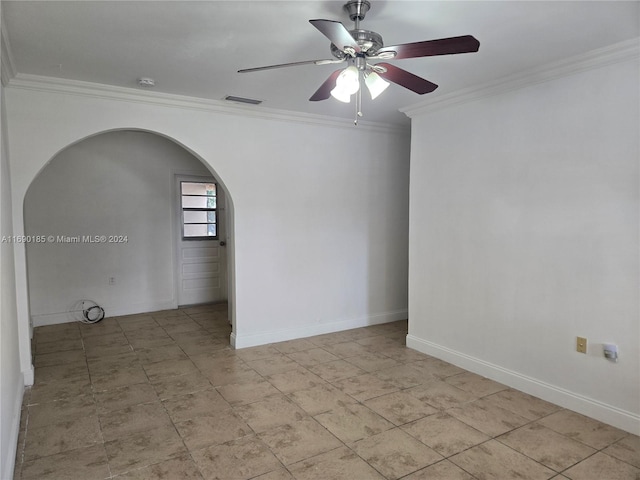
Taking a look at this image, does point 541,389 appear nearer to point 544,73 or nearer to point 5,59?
point 544,73

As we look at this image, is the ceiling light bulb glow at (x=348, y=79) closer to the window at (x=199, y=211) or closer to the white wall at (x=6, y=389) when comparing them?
the white wall at (x=6, y=389)

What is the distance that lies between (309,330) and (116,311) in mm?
2839

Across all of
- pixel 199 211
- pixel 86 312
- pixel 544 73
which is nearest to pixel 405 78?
pixel 544 73

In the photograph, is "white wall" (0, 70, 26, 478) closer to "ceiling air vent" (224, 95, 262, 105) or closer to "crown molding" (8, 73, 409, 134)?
"crown molding" (8, 73, 409, 134)

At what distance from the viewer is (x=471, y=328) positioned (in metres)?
3.82

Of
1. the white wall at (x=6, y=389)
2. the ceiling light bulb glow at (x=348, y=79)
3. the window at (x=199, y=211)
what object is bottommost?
the white wall at (x=6, y=389)

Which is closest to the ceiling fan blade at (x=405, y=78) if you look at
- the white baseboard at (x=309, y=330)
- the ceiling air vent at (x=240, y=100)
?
the ceiling air vent at (x=240, y=100)

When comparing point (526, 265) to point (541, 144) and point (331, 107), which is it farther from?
point (331, 107)

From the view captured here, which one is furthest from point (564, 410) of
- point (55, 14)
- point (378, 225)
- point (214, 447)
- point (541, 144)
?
point (55, 14)

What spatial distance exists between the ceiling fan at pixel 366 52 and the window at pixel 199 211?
4.20m

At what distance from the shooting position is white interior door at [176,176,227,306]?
20.5ft

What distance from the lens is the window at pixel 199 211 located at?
6.29 meters

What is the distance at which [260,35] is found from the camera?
8.33 ft

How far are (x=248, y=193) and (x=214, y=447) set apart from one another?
8.32ft
